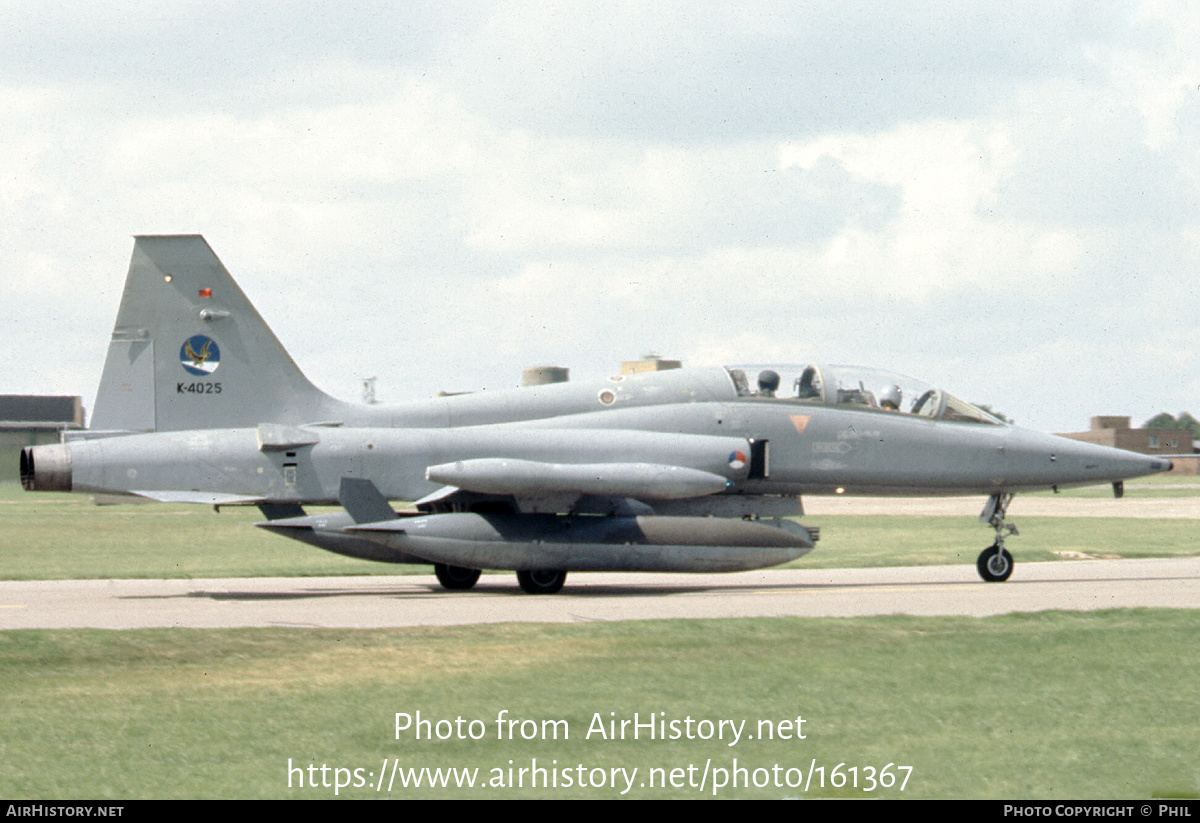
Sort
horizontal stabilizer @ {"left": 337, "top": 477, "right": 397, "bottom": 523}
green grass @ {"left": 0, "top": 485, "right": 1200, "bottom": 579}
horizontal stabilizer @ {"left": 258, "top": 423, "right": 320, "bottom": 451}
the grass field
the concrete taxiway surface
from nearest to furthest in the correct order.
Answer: the grass field
the concrete taxiway surface
horizontal stabilizer @ {"left": 337, "top": 477, "right": 397, "bottom": 523}
horizontal stabilizer @ {"left": 258, "top": 423, "right": 320, "bottom": 451}
green grass @ {"left": 0, "top": 485, "right": 1200, "bottom": 579}

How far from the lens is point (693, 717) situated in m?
8.95

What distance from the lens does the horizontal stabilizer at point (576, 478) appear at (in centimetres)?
1806

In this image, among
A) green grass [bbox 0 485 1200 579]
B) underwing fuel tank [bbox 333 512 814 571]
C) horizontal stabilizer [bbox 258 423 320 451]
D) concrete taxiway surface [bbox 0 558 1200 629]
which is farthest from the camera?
green grass [bbox 0 485 1200 579]

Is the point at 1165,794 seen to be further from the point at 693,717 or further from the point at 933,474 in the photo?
the point at 933,474

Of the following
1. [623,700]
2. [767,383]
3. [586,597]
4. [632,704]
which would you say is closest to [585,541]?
[586,597]

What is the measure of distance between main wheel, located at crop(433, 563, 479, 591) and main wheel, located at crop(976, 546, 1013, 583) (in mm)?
7637

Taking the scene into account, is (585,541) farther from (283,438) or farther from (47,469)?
(47,469)

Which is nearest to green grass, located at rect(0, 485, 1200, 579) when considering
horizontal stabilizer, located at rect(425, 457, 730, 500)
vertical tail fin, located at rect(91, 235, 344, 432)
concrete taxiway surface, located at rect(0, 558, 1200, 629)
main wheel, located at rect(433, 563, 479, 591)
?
concrete taxiway surface, located at rect(0, 558, 1200, 629)

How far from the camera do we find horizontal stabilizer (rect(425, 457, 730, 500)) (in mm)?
18062

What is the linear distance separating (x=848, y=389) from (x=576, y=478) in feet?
15.6

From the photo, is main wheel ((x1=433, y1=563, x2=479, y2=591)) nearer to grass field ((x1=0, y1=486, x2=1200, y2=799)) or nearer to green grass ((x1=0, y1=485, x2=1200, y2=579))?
green grass ((x1=0, y1=485, x2=1200, y2=579))

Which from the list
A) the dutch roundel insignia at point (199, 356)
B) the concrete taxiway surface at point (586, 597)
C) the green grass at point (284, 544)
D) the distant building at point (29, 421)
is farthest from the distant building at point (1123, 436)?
the dutch roundel insignia at point (199, 356)

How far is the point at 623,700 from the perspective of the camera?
31.4ft

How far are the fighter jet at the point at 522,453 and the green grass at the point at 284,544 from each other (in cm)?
440
